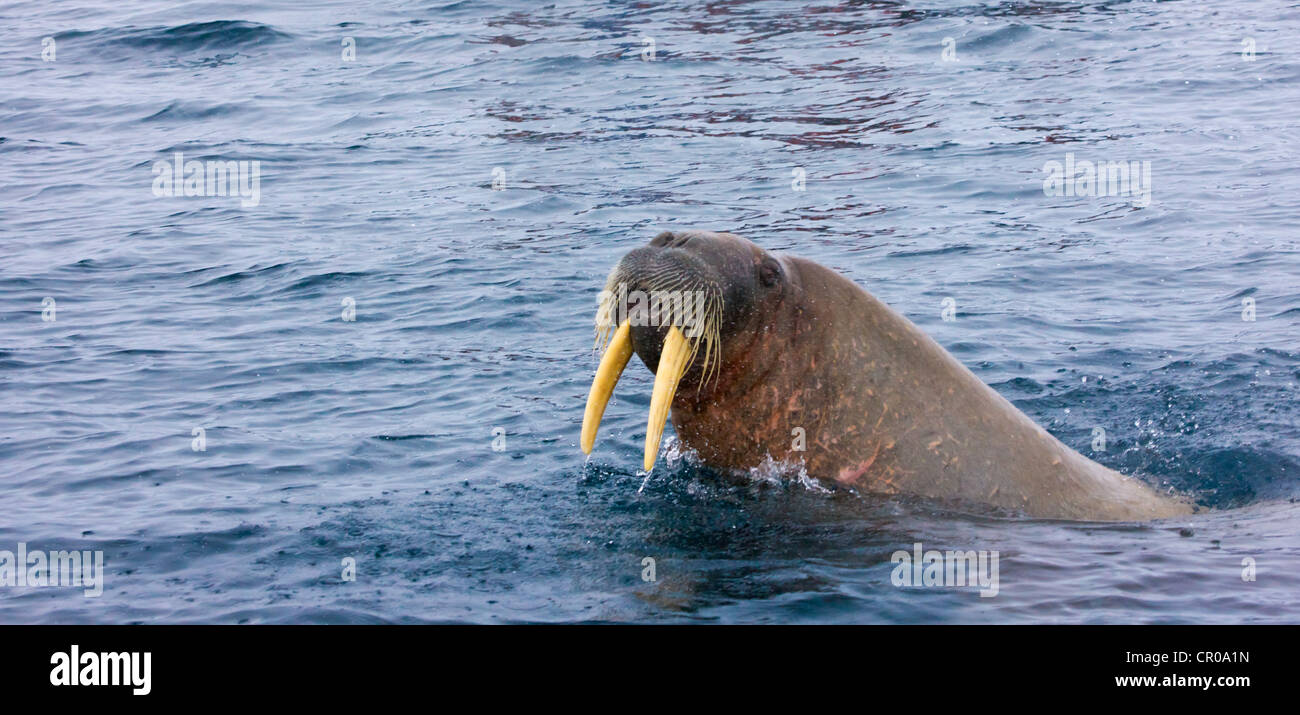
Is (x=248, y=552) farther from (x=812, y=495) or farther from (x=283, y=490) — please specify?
(x=812, y=495)

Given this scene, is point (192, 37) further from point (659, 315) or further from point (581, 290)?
point (659, 315)

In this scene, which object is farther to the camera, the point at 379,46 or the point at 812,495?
the point at 379,46

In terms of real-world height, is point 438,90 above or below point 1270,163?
above

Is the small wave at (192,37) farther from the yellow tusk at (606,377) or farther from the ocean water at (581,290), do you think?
the yellow tusk at (606,377)

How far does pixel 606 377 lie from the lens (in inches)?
220

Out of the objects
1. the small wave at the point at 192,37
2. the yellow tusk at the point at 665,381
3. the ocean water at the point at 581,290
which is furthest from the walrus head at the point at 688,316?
the small wave at the point at 192,37

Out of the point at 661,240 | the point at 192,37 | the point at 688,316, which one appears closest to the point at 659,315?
the point at 688,316

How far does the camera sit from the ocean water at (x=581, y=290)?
5768 millimetres

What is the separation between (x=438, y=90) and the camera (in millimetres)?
20188

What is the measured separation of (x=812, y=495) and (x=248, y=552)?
2425 mm
